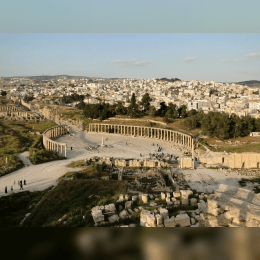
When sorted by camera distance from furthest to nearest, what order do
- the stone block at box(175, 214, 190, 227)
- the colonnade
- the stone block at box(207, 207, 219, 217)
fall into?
the colonnade
the stone block at box(175, 214, 190, 227)
the stone block at box(207, 207, 219, 217)

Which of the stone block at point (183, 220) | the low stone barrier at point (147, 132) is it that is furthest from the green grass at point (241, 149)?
the stone block at point (183, 220)

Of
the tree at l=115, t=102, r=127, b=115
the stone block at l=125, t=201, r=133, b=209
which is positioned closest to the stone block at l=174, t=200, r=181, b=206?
the stone block at l=125, t=201, r=133, b=209

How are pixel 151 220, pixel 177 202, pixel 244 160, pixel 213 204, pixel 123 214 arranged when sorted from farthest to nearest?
pixel 244 160, pixel 177 202, pixel 123 214, pixel 151 220, pixel 213 204

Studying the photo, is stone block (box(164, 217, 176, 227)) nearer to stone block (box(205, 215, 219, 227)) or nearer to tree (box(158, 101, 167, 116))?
stone block (box(205, 215, 219, 227))

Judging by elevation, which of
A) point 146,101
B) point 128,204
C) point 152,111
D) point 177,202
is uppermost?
point 146,101

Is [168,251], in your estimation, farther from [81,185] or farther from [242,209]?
[81,185]

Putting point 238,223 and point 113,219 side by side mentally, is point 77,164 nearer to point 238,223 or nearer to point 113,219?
point 113,219

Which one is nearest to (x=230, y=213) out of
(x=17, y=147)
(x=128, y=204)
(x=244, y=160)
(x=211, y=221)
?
(x=211, y=221)
